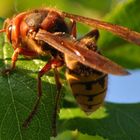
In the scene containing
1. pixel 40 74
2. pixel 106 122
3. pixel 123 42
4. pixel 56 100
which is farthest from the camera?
pixel 123 42

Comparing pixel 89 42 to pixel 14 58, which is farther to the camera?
pixel 14 58

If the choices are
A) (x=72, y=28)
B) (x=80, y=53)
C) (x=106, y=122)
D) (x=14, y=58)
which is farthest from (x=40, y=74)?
(x=106, y=122)

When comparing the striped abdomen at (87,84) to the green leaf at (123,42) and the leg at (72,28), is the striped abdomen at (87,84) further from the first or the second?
the green leaf at (123,42)

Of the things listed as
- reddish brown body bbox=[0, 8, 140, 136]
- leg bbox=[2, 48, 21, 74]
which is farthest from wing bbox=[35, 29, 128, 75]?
leg bbox=[2, 48, 21, 74]

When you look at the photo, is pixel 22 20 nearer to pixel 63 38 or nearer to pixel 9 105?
pixel 63 38

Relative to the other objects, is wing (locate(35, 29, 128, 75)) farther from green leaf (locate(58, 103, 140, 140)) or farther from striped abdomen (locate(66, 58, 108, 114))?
green leaf (locate(58, 103, 140, 140))

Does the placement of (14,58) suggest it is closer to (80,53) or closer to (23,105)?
(23,105)
